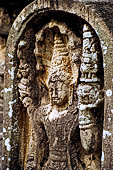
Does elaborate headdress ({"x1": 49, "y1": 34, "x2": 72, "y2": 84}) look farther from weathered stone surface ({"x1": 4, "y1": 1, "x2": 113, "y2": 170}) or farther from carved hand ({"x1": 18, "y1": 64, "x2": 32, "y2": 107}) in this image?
carved hand ({"x1": 18, "y1": 64, "x2": 32, "y2": 107})

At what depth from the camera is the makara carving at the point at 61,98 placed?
86.0 inches

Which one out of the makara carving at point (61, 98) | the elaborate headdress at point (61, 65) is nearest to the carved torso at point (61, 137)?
the makara carving at point (61, 98)

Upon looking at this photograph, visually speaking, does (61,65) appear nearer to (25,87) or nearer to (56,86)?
(56,86)

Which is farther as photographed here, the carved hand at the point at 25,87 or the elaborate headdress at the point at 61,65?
the carved hand at the point at 25,87

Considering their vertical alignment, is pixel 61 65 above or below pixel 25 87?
above

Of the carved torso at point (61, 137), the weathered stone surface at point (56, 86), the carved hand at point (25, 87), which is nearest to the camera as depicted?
the weathered stone surface at point (56, 86)

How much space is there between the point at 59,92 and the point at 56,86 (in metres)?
0.05

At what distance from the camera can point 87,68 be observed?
85.3 inches

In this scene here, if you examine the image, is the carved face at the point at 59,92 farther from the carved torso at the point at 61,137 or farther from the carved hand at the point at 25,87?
the carved hand at the point at 25,87

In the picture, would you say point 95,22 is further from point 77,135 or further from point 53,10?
point 77,135

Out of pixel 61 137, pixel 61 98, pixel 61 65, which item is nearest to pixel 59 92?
pixel 61 98

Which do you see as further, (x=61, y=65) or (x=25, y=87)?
(x=25, y=87)

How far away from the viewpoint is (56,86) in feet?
7.88

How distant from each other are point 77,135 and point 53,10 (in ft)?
2.93
